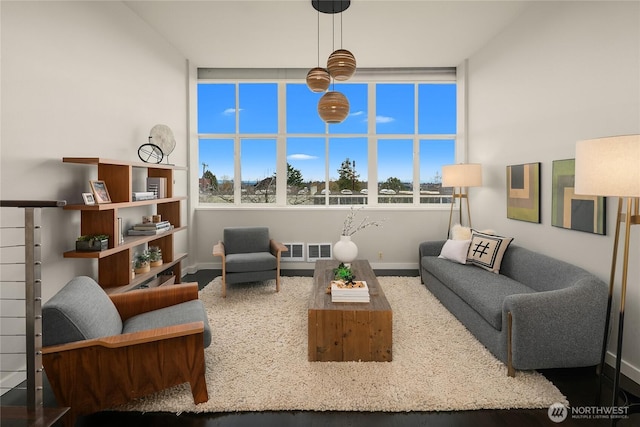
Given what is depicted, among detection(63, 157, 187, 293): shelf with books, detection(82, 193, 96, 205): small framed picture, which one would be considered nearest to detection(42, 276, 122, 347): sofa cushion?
detection(63, 157, 187, 293): shelf with books

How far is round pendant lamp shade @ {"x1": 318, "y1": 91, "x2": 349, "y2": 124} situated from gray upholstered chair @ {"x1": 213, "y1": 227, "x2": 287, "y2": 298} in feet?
6.64

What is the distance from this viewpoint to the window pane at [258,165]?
5766 millimetres

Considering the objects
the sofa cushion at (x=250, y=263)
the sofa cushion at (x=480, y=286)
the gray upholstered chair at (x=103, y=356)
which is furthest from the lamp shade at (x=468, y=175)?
the gray upholstered chair at (x=103, y=356)

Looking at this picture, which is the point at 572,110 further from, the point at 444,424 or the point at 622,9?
the point at 444,424

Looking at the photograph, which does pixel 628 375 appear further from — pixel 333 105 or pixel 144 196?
pixel 144 196

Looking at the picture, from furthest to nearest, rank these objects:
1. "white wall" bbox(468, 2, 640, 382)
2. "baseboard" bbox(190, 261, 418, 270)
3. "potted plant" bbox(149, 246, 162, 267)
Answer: "baseboard" bbox(190, 261, 418, 270), "potted plant" bbox(149, 246, 162, 267), "white wall" bbox(468, 2, 640, 382)

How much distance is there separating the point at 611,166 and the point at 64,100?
156 inches

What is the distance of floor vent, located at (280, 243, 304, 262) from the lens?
5562mm

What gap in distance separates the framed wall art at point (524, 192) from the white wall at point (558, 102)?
0.07 meters

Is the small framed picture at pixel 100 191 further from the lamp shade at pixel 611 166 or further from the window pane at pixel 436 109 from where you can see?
the window pane at pixel 436 109

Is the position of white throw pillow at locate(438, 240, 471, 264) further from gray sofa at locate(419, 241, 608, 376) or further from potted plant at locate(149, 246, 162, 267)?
potted plant at locate(149, 246, 162, 267)

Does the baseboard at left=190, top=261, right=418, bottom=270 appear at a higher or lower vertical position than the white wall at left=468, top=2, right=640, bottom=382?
lower

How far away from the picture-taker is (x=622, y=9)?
8.54ft

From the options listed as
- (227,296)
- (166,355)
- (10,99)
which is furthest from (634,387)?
(10,99)
